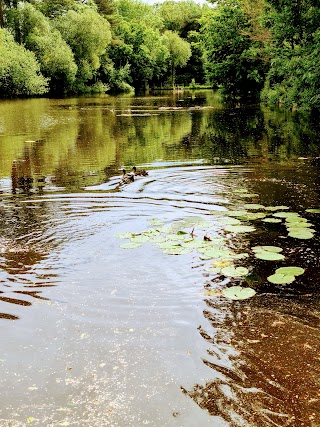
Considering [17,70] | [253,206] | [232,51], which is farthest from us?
[17,70]

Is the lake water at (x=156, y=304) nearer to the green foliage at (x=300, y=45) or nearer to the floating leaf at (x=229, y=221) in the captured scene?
the floating leaf at (x=229, y=221)

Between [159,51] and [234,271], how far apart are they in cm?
7527

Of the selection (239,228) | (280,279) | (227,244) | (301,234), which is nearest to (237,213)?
(239,228)

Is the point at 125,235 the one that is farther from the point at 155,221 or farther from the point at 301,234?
the point at 301,234

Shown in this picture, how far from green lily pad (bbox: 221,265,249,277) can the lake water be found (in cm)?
3

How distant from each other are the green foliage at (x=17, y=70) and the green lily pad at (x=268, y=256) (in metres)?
42.5

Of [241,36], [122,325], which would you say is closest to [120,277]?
[122,325]

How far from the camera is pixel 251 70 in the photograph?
3775 centimetres

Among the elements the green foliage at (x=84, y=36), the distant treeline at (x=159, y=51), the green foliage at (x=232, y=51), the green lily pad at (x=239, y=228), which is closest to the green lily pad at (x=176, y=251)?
the green lily pad at (x=239, y=228)

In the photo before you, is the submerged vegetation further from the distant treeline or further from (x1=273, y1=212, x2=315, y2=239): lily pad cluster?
the distant treeline

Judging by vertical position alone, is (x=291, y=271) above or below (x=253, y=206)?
below

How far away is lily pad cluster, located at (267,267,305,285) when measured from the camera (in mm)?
4488

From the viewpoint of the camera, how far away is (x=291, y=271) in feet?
15.3

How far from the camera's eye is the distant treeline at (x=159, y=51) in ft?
63.3
